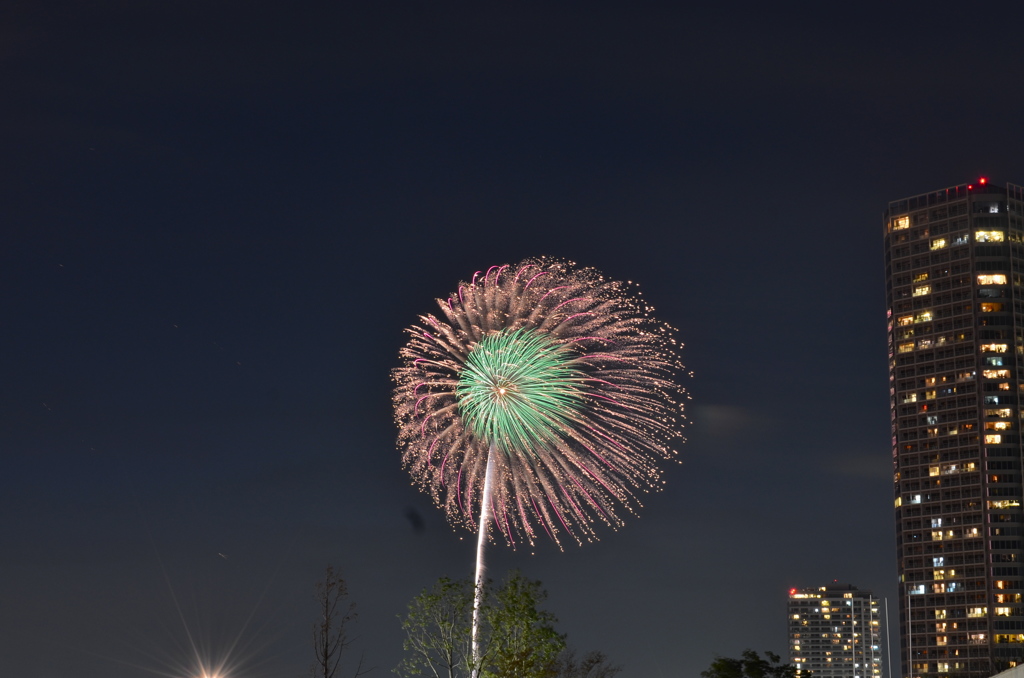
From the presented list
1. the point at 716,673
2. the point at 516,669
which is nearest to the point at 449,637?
the point at 516,669

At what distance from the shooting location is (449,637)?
→ 65.9 m

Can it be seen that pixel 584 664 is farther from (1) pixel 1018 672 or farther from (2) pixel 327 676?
(1) pixel 1018 672

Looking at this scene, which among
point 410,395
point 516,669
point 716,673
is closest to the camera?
point 516,669

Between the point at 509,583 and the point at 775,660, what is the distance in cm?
2865

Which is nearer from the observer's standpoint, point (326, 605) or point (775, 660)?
point (326, 605)

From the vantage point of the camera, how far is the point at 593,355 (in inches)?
3061

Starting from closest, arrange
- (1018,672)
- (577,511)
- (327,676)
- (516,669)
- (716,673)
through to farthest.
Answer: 1. (1018,672)
2. (327,676)
3. (516,669)
4. (577,511)
5. (716,673)

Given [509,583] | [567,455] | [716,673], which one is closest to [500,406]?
[567,455]

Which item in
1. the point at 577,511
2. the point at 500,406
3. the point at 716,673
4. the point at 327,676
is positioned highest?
the point at 500,406

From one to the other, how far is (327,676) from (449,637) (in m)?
15.0

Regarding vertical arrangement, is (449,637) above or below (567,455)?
below

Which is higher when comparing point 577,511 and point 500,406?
point 500,406

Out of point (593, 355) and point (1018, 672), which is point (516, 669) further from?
point (1018, 672)

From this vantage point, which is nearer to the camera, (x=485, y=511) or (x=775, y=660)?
(x=485, y=511)
